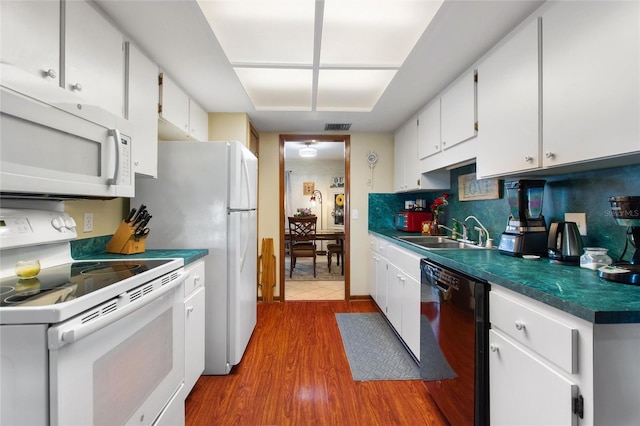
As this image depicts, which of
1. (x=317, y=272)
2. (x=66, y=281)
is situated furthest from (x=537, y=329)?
(x=317, y=272)

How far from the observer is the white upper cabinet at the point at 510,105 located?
53.3 inches

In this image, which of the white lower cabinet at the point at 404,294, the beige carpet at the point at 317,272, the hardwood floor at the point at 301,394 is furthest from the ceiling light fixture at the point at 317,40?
the beige carpet at the point at 317,272

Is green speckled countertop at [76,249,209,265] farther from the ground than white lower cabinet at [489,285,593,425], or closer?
farther from the ground

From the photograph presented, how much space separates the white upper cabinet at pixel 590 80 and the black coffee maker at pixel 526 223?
34cm

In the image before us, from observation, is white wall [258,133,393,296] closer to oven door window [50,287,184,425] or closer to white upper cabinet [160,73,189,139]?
white upper cabinet [160,73,189,139]

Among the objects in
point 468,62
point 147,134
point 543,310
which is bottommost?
point 543,310

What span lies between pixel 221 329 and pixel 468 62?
254 centimetres

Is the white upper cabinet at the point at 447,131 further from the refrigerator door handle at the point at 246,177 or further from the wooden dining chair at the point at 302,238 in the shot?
the wooden dining chair at the point at 302,238

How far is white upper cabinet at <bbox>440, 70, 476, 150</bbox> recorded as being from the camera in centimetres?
186

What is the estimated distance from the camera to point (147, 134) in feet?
5.63

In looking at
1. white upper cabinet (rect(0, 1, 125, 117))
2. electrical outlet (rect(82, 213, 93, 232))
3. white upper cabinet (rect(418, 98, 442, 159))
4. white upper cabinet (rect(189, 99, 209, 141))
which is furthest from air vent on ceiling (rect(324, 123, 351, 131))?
electrical outlet (rect(82, 213, 93, 232))

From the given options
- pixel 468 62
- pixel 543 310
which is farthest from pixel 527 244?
pixel 468 62

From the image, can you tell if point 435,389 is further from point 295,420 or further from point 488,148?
point 488,148

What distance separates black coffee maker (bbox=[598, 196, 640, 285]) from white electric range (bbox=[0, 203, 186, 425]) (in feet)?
5.90
